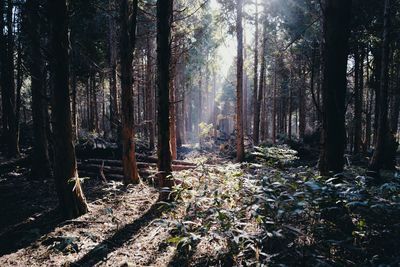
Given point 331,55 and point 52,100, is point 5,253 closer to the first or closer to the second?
point 52,100

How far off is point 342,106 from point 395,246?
2.27 m

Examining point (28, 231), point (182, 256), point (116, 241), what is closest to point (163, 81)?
point (116, 241)

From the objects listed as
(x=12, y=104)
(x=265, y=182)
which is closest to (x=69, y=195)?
(x=265, y=182)

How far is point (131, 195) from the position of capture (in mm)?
8391

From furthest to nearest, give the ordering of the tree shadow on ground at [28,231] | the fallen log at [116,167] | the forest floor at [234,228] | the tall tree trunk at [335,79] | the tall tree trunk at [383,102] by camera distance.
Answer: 1. the fallen log at [116,167]
2. the tall tree trunk at [383,102]
3. the tree shadow on ground at [28,231]
4. the tall tree trunk at [335,79]
5. the forest floor at [234,228]

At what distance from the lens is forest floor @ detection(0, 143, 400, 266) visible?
3.62 meters

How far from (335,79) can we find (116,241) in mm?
4870

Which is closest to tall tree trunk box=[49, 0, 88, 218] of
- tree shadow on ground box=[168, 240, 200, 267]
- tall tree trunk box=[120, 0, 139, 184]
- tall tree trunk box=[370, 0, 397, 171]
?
tall tree trunk box=[120, 0, 139, 184]

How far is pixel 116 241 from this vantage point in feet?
17.6

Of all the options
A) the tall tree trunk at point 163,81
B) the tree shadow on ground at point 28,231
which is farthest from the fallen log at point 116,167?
the tree shadow on ground at point 28,231

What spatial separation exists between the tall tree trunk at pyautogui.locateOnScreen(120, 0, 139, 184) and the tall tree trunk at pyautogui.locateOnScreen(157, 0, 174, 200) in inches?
76.5

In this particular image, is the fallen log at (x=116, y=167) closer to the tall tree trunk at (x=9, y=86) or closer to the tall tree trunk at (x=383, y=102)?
the tall tree trunk at (x=9, y=86)

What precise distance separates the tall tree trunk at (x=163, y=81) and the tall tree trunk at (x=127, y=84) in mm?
1942

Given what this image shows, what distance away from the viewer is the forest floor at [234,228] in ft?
11.9
